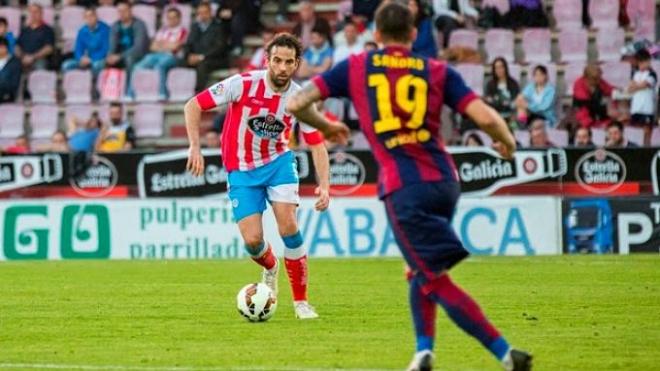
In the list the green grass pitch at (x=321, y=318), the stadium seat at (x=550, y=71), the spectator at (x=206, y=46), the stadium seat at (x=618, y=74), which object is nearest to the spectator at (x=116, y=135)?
the spectator at (x=206, y=46)

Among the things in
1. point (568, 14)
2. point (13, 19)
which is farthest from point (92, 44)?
point (568, 14)

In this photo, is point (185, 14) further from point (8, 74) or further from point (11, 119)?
point (11, 119)

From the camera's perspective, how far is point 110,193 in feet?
75.0

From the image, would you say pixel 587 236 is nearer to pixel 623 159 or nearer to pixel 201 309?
pixel 623 159

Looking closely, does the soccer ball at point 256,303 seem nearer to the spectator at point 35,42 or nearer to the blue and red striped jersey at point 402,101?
the blue and red striped jersey at point 402,101

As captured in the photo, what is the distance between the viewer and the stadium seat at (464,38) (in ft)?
86.6

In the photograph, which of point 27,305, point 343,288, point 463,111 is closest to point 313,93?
point 463,111

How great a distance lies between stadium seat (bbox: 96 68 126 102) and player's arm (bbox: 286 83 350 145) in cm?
1971

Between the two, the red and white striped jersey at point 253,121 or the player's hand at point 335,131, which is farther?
the red and white striped jersey at point 253,121

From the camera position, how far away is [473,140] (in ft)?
76.4

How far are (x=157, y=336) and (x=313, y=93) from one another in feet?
11.1

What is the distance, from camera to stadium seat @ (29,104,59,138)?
92.3 feet

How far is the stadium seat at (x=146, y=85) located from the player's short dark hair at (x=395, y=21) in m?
19.6

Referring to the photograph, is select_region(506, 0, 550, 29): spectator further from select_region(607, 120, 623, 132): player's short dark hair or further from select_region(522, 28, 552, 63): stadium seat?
select_region(607, 120, 623, 132): player's short dark hair
